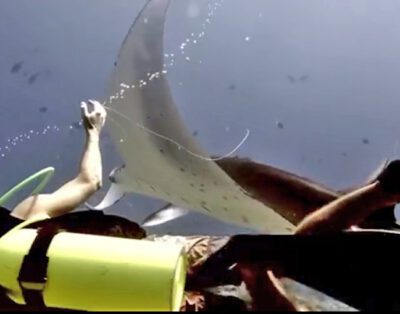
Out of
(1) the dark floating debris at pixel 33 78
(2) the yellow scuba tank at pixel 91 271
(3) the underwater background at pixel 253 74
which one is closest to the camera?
(2) the yellow scuba tank at pixel 91 271

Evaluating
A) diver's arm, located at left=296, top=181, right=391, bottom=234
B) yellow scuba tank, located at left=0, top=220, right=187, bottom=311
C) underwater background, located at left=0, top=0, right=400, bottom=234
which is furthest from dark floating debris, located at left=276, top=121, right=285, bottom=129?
yellow scuba tank, located at left=0, top=220, right=187, bottom=311

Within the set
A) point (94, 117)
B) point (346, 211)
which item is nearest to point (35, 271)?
point (94, 117)

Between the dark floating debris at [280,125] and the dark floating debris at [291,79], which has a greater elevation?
the dark floating debris at [291,79]

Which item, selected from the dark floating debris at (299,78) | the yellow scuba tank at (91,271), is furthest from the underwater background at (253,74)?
the yellow scuba tank at (91,271)

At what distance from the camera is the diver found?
1.94 metres

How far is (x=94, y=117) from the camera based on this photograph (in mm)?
1938

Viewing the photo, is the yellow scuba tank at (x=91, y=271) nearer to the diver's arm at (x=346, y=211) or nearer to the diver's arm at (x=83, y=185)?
the diver's arm at (x=83, y=185)

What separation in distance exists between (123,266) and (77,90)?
0.48 m

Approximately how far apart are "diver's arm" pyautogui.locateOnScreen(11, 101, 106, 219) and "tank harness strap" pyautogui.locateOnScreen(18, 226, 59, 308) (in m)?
0.16

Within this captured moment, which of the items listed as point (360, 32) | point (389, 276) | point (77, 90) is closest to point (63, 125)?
point (77, 90)

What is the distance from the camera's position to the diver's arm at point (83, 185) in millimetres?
1938

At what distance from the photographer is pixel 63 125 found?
1994mm

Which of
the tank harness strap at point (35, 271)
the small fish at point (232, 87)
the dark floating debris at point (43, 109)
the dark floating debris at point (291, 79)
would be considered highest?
the dark floating debris at point (291, 79)

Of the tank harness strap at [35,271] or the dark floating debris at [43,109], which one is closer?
the tank harness strap at [35,271]
